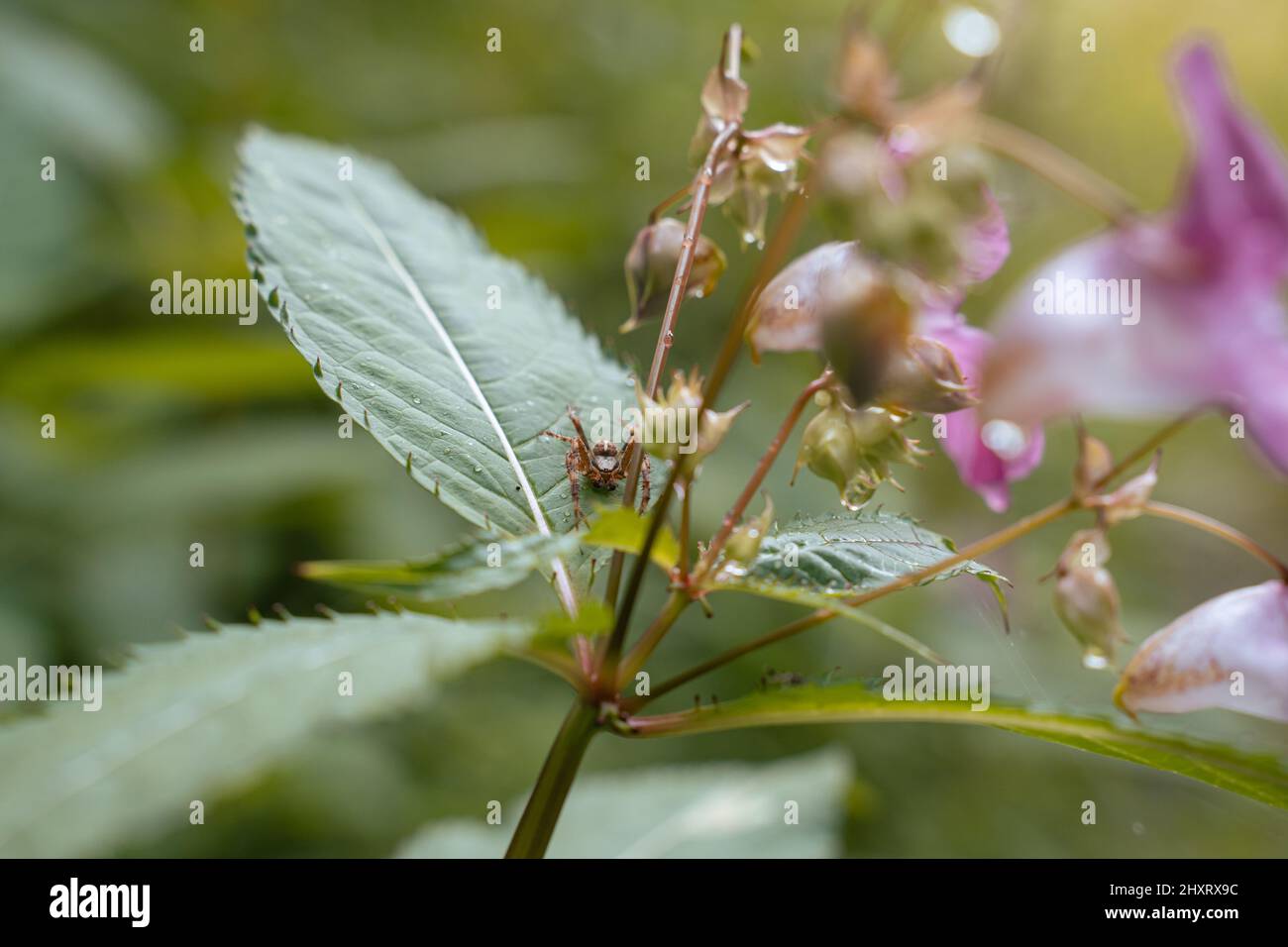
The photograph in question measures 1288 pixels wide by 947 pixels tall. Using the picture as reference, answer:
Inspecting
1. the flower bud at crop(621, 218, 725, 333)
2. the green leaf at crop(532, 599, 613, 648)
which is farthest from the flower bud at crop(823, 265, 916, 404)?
the flower bud at crop(621, 218, 725, 333)

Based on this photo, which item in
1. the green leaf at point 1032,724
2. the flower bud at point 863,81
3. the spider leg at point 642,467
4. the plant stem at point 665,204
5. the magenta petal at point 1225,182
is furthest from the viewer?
the spider leg at point 642,467

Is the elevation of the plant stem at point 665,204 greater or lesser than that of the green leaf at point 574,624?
greater

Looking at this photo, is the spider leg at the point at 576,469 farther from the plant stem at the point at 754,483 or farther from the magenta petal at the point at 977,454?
the magenta petal at the point at 977,454

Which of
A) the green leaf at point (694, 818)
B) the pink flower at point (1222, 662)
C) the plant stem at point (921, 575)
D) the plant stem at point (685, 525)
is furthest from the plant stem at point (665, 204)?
the green leaf at point (694, 818)

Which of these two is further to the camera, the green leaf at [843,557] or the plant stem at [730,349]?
the green leaf at [843,557]

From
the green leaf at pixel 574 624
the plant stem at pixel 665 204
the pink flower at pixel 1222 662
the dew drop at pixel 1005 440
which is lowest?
the pink flower at pixel 1222 662

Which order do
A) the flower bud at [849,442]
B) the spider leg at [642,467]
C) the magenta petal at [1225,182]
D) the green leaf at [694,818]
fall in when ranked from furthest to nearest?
the green leaf at [694,818] < the spider leg at [642,467] < the flower bud at [849,442] < the magenta petal at [1225,182]

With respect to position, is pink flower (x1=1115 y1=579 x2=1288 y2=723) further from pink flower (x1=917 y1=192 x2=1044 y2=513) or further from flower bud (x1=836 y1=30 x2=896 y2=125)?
flower bud (x1=836 y1=30 x2=896 y2=125)
